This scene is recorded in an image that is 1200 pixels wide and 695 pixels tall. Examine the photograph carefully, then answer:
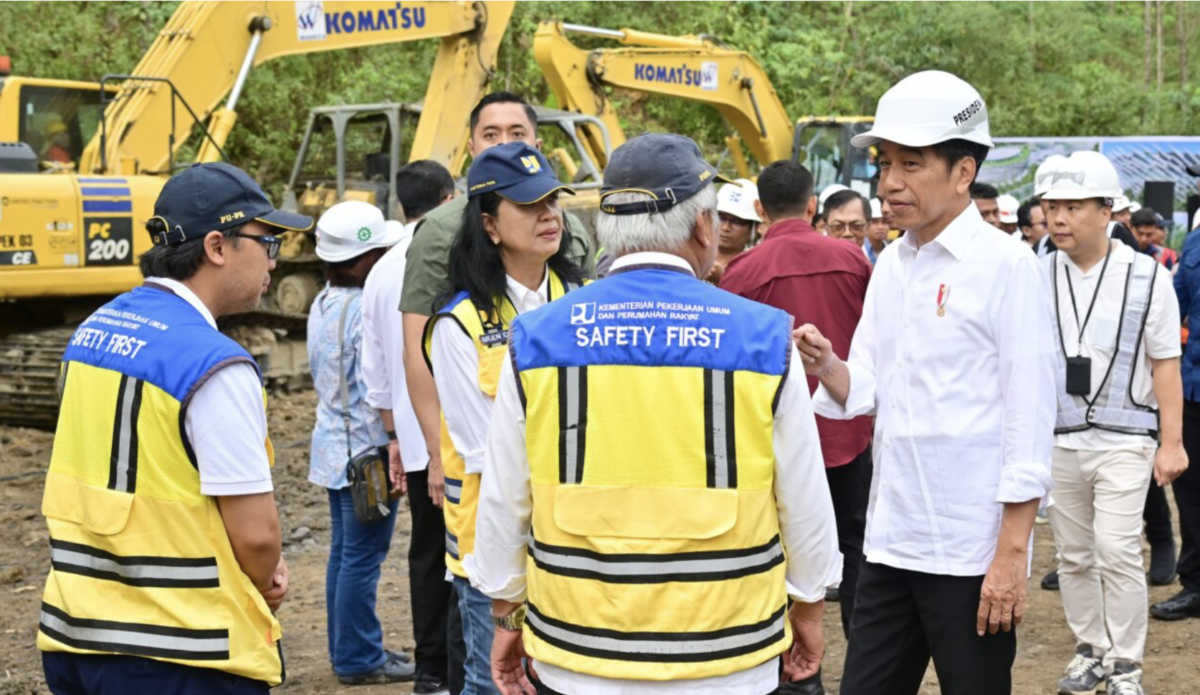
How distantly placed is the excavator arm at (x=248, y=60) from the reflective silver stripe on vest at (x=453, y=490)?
8.77 metres

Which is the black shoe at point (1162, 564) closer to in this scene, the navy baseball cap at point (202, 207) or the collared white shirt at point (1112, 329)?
the collared white shirt at point (1112, 329)

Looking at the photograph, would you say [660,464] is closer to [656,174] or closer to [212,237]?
[656,174]

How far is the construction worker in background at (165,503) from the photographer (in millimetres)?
2992

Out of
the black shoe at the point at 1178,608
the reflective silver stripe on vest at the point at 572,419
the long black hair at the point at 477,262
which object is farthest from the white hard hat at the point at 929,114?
the black shoe at the point at 1178,608

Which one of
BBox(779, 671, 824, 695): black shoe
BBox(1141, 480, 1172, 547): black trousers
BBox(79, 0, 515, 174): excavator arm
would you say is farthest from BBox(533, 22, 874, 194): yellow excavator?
BBox(779, 671, 824, 695): black shoe

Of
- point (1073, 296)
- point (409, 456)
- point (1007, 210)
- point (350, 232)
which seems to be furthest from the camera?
point (1007, 210)

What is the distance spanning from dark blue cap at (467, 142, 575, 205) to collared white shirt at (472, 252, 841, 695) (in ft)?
3.61

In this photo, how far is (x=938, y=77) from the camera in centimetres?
366

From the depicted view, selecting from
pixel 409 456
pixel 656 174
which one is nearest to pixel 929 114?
pixel 656 174

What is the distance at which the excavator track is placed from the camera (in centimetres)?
1177

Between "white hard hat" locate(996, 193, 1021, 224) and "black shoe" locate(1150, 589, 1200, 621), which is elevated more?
"white hard hat" locate(996, 193, 1021, 224)

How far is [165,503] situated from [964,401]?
1.99m

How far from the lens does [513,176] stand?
3994 millimetres

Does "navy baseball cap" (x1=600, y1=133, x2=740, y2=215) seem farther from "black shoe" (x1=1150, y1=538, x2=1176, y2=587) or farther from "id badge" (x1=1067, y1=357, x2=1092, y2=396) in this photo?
"black shoe" (x1=1150, y1=538, x2=1176, y2=587)
